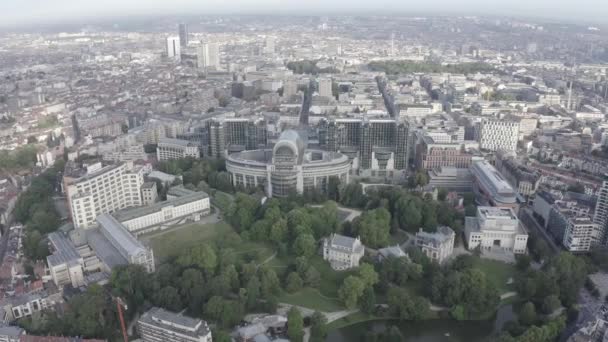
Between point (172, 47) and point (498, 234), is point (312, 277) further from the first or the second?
point (172, 47)

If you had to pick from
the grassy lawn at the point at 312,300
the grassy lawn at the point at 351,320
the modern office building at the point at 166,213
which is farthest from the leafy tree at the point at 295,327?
the modern office building at the point at 166,213

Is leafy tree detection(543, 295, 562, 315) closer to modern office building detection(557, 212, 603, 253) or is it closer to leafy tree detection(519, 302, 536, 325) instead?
leafy tree detection(519, 302, 536, 325)

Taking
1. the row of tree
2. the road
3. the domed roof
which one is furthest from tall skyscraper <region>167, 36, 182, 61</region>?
the road

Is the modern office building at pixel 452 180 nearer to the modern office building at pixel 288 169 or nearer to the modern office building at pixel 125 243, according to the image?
the modern office building at pixel 288 169

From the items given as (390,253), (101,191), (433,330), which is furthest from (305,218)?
(101,191)

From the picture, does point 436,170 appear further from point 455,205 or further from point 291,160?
point 291,160
